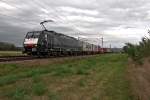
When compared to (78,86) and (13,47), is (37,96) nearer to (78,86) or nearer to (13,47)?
(78,86)

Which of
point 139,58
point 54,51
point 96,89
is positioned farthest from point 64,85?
point 139,58

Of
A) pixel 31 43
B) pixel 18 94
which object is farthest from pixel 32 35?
pixel 18 94

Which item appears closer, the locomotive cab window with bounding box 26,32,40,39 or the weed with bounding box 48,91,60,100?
the weed with bounding box 48,91,60,100

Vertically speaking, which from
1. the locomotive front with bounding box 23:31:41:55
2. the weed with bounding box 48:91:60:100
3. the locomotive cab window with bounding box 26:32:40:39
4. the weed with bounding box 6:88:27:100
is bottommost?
A: the weed with bounding box 48:91:60:100

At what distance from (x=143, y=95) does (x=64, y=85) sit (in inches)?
162

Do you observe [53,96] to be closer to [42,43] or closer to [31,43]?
[31,43]

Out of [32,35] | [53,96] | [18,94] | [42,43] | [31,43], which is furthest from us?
[32,35]

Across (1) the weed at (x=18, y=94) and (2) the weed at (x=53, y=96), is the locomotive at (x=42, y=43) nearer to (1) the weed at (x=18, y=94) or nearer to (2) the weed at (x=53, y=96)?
(1) the weed at (x=18, y=94)

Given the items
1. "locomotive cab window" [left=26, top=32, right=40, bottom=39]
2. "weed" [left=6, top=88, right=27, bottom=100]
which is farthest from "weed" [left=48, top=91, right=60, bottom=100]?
"locomotive cab window" [left=26, top=32, right=40, bottom=39]

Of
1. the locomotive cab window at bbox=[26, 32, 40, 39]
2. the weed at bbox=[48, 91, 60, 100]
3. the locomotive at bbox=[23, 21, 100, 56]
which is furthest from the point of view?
the locomotive cab window at bbox=[26, 32, 40, 39]

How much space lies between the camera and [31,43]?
30.7 meters

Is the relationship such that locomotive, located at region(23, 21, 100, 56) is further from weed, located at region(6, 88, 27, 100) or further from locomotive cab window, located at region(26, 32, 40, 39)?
weed, located at region(6, 88, 27, 100)

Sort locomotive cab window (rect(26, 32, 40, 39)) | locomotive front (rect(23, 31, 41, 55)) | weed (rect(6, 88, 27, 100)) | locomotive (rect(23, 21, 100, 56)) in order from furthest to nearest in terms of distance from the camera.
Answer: locomotive cab window (rect(26, 32, 40, 39))
locomotive (rect(23, 21, 100, 56))
locomotive front (rect(23, 31, 41, 55))
weed (rect(6, 88, 27, 100))

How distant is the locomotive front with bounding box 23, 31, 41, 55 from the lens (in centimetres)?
3044
